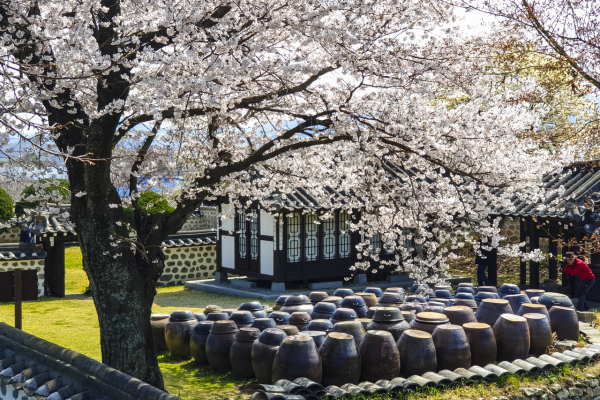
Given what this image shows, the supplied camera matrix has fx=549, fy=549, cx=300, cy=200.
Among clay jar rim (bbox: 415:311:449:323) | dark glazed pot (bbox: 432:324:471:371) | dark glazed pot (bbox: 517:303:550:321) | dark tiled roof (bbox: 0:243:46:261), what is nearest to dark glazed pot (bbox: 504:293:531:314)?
dark glazed pot (bbox: 517:303:550:321)

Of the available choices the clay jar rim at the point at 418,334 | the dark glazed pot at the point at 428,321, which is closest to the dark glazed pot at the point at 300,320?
the dark glazed pot at the point at 428,321

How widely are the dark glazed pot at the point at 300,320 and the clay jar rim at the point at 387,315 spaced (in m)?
1.05

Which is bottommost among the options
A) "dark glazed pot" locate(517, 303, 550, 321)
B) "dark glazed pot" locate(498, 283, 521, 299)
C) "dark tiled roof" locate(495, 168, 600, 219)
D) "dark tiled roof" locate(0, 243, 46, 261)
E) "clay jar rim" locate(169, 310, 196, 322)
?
"clay jar rim" locate(169, 310, 196, 322)

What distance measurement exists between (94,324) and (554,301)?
8.30 m

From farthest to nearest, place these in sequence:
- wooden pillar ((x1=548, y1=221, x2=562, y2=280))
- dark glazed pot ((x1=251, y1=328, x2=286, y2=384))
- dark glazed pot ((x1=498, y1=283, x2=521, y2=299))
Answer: wooden pillar ((x1=548, y1=221, x2=562, y2=280)), dark glazed pot ((x1=498, y1=283, x2=521, y2=299)), dark glazed pot ((x1=251, y1=328, x2=286, y2=384))

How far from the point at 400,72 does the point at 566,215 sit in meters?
7.80

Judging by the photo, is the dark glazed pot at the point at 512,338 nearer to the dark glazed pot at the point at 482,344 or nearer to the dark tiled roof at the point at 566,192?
the dark glazed pot at the point at 482,344

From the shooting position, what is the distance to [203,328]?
25.4 ft

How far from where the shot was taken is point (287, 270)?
14.2 meters

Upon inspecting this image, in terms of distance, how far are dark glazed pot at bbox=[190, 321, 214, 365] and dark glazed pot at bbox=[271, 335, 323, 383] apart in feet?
6.21

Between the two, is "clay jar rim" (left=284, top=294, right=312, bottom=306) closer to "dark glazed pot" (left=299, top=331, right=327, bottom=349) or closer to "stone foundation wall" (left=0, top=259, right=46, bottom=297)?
"dark glazed pot" (left=299, top=331, right=327, bottom=349)

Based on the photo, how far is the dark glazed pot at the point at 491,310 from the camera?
7.51 m

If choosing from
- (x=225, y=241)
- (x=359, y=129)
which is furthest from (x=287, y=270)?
(x=359, y=129)

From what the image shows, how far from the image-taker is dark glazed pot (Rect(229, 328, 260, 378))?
688 centimetres
